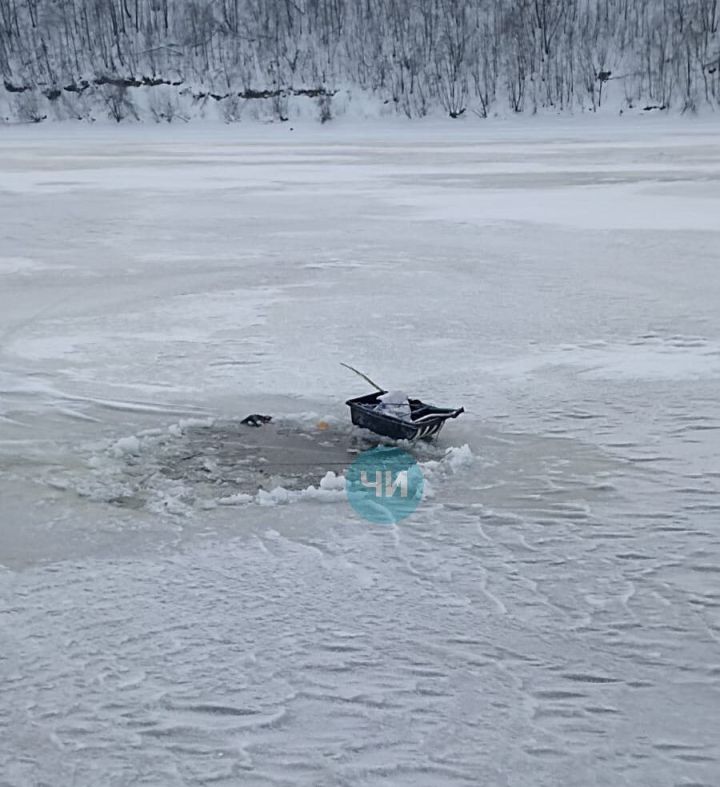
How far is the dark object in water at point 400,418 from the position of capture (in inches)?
147

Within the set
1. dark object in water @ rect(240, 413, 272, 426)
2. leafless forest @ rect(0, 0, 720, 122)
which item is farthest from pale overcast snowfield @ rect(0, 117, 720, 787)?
leafless forest @ rect(0, 0, 720, 122)

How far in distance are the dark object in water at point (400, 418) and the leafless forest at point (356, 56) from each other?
32856 millimetres

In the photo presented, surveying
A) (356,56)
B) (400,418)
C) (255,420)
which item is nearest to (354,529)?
(400,418)

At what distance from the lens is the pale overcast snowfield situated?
81.7 inches

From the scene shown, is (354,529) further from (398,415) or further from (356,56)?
(356,56)

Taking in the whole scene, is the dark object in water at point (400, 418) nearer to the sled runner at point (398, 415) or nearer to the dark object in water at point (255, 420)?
the sled runner at point (398, 415)

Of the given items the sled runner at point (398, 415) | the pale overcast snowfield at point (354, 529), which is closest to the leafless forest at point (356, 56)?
the pale overcast snowfield at point (354, 529)

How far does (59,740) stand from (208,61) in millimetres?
43403

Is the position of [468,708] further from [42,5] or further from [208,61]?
[42,5]

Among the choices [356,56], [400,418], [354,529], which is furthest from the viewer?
[356,56]

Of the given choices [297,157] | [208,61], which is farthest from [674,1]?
[297,157]

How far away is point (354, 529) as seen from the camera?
3.05m

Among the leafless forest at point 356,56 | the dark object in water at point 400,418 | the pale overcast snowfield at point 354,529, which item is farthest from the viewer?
the leafless forest at point 356,56

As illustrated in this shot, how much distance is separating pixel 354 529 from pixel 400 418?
78 cm
